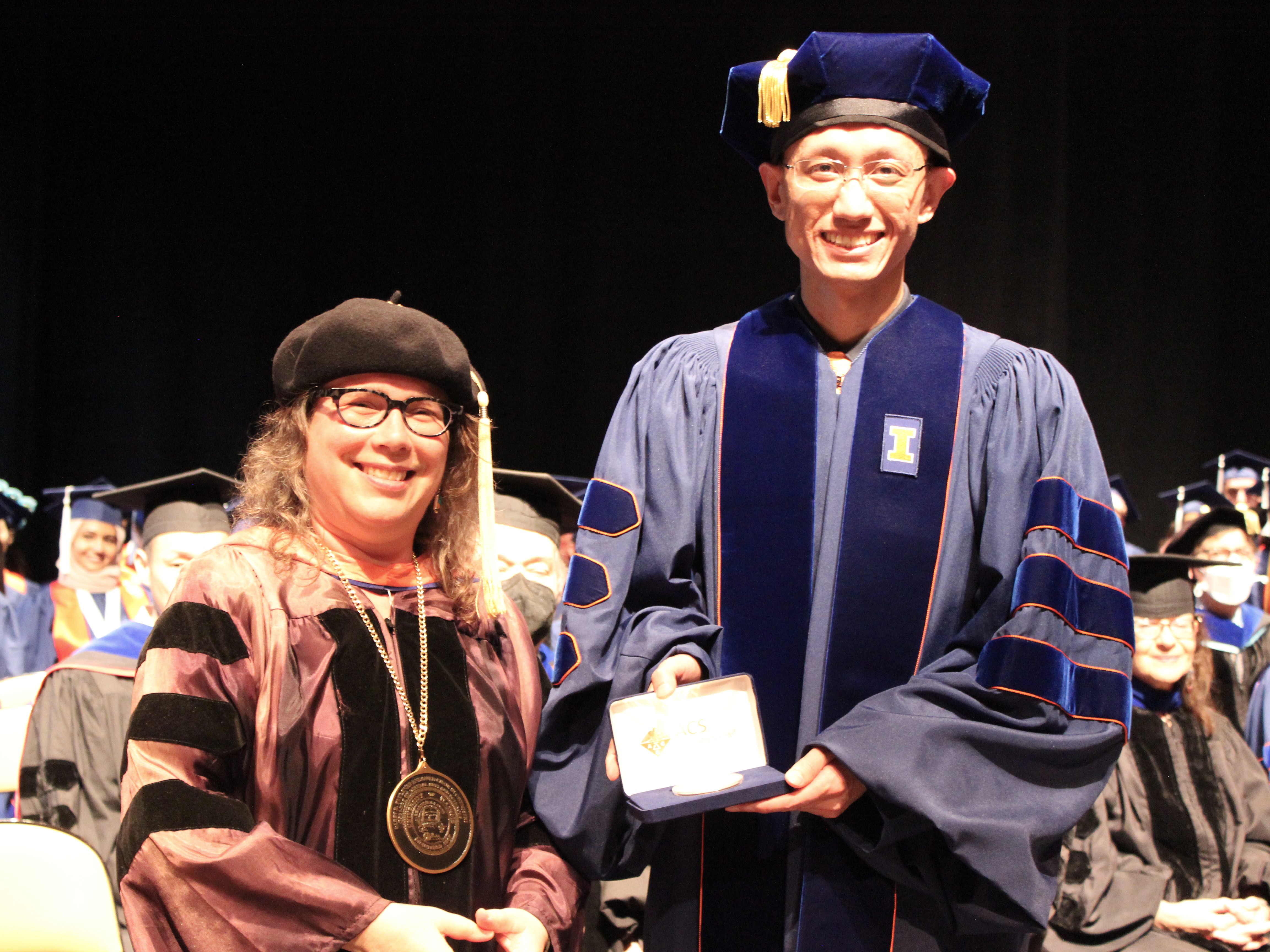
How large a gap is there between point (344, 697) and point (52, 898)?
132cm

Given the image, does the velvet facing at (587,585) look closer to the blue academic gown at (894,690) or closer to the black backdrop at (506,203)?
the blue academic gown at (894,690)

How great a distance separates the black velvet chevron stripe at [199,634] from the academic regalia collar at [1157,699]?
148 inches

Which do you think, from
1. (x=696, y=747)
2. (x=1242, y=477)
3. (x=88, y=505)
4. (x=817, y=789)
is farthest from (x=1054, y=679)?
(x=88, y=505)

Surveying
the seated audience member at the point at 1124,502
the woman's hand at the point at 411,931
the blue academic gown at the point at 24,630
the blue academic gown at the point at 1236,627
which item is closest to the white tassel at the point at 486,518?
the woman's hand at the point at 411,931

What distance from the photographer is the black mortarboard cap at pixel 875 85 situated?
183cm

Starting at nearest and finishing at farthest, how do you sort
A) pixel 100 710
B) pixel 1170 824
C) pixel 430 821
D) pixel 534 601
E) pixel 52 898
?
1. pixel 430 821
2. pixel 52 898
3. pixel 100 710
4. pixel 534 601
5. pixel 1170 824

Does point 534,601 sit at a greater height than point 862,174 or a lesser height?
lesser

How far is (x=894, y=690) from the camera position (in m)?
1.69

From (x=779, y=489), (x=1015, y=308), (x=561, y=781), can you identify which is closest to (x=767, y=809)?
(x=561, y=781)

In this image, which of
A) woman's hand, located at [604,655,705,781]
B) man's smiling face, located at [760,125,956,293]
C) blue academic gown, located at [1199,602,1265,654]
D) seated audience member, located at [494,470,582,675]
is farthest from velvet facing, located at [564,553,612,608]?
blue academic gown, located at [1199,602,1265,654]

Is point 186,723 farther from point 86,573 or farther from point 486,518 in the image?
point 86,573

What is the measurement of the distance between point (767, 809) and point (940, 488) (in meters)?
0.59

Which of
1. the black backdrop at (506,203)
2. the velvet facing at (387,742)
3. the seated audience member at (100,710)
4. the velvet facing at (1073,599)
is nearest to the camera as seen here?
the velvet facing at (1073,599)

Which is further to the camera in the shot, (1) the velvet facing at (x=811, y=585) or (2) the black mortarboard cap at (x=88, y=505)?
(2) the black mortarboard cap at (x=88, y=505)
